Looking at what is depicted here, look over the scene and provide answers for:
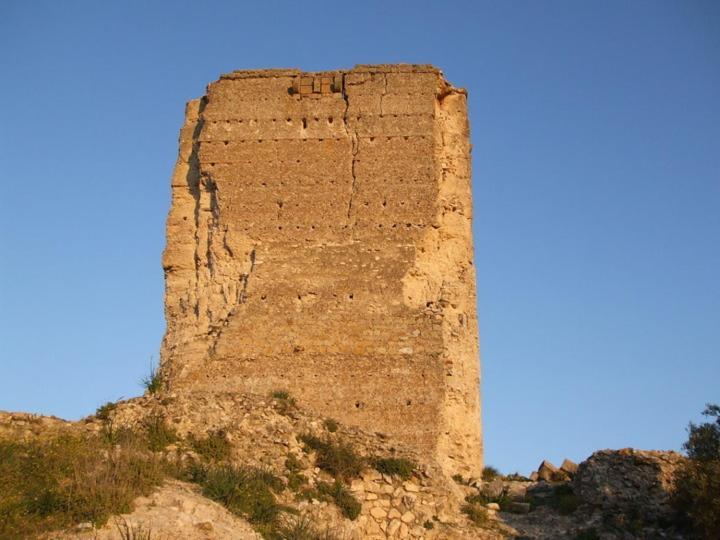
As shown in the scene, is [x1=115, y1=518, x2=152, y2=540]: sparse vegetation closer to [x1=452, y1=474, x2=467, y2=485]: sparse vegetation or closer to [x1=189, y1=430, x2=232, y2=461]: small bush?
[x1=189, y1=430, x2=232, y2=461]: small bush

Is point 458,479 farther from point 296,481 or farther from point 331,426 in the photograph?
point 296,481

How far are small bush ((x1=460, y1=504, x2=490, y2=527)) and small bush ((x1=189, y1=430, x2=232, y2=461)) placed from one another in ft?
9.76

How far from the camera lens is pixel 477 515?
41.3ft

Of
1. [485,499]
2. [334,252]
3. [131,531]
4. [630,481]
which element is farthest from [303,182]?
[131,531]

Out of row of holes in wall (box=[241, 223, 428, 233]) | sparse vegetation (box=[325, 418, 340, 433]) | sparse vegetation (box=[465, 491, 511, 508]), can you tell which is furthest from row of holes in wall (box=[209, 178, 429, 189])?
sparse vegetation (box=[465, 491, 511, 508])

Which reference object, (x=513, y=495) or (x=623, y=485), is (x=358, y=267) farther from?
(x=623, y=485)

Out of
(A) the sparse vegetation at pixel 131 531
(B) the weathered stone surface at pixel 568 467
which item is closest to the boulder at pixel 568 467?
(B) the weathered stone surface at pixel 568 467

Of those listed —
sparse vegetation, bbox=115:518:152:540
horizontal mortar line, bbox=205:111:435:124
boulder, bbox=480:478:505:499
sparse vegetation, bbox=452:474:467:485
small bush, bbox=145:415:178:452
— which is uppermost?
horizontal mortar line, bbox=205:111:435:124

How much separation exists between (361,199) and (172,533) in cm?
815

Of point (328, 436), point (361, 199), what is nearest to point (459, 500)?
point (328, 436)

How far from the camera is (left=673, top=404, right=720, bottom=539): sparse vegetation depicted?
38.4ft

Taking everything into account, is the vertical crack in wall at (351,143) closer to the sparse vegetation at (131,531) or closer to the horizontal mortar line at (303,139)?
the horizontal mortar line at (303,139)

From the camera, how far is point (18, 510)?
936 cm

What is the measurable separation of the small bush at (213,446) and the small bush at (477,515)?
297 cm
